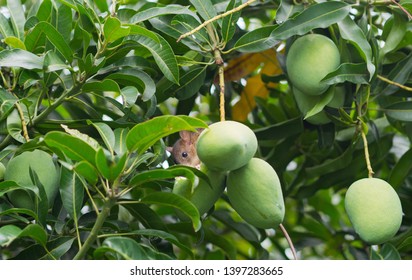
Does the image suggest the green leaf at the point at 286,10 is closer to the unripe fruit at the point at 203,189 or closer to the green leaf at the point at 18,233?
the unripe fruit at the point at 203,189

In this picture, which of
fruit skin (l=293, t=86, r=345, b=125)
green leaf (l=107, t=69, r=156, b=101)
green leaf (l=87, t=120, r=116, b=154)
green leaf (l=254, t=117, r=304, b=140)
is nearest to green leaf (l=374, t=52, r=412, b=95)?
fruit skin (l=293, t=86, r=345, b=125)

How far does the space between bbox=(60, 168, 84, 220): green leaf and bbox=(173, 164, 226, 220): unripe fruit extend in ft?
0.52

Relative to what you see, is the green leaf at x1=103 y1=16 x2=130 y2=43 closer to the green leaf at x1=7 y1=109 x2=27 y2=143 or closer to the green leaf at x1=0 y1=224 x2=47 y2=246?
the green leaf at x1=7 y1=109 x2=27 y2=143

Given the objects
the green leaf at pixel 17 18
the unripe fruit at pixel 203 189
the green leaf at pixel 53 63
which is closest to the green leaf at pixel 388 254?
the unripe fruit at pixel 203 189

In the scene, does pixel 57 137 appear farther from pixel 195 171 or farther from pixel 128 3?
pixel 128 3

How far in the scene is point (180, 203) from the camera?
1067 millimetres

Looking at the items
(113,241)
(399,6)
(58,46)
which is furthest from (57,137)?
(399,6)

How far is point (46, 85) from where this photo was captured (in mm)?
1272

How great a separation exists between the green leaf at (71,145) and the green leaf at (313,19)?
17.2 inches

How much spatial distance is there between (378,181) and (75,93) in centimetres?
54

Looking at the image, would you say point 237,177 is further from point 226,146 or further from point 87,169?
point 87,169

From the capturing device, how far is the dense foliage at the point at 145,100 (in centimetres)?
105

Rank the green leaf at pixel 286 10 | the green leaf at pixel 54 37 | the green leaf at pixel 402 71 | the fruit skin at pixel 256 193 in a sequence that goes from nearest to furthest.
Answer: the fruit skin at pixel 256 193, the green leaf at pixel 54 37, the green leaf at pixel 286 10, the green leaf at pixel 402 71

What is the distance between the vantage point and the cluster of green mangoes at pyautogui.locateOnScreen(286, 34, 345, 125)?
1.26 metres
